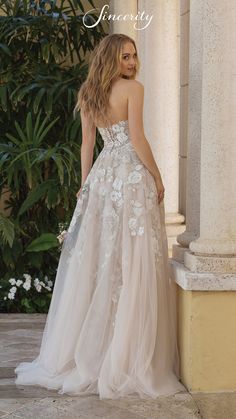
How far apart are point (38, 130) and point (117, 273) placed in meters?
3.00

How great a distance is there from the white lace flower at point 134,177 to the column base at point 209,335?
525mm

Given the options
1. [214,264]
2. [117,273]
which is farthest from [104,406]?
[214,264]

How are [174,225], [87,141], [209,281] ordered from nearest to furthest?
[209,281] → [87,141] → [174,225]

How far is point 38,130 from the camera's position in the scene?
6.55 meters

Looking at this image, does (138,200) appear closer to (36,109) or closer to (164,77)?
(164,77)

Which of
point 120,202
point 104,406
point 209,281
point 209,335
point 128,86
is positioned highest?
point 128,86

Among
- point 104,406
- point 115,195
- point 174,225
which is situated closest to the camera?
point 104,406

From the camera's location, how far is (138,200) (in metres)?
3.83

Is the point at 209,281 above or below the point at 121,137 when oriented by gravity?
below

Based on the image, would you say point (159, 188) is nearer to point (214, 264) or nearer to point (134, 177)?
point (134, 177)

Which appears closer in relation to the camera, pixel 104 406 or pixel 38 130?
pixel 104 406

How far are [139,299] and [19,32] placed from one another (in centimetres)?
404

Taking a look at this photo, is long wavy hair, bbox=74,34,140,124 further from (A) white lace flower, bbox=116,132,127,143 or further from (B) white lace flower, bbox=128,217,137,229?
(B) white lace flower, bbox=128,217,137,229

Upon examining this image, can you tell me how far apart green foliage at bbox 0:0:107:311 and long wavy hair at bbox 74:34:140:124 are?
2260 mm
